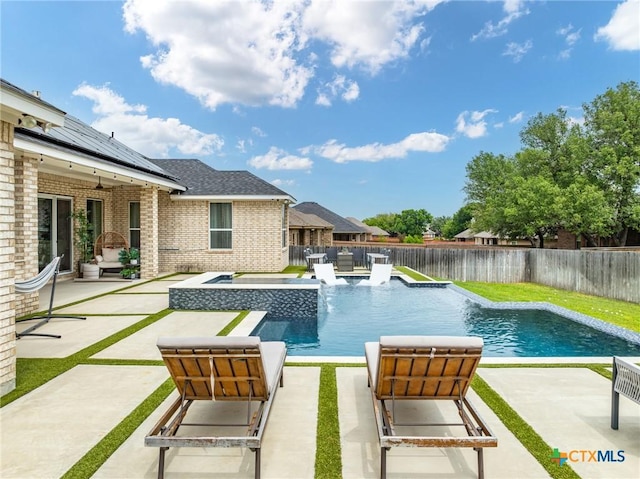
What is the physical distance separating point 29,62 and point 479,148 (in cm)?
4592

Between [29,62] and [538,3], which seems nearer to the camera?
[29,62]

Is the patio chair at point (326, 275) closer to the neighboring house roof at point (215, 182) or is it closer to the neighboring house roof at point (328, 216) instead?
the neighboring house roof at point (215, 182)

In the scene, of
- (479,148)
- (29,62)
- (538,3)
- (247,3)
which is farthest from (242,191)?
(479,148)

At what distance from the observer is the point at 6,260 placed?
405cm

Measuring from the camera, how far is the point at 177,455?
9.97 ft

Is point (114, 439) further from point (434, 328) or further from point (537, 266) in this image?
point (537, 266)

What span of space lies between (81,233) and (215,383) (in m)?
12.4

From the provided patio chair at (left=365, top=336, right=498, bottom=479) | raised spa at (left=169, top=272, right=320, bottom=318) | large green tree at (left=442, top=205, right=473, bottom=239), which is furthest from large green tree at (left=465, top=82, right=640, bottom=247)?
large green tree at (left=442, top=205, right=473, bottom=239)

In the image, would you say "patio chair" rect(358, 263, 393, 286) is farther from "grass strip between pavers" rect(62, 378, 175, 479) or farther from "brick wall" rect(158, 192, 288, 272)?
"grass strip between pavers" rect(62, 378, 175, 479)

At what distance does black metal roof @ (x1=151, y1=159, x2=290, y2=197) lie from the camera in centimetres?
1570

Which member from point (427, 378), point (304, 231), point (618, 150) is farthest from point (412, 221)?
point (427, 378)

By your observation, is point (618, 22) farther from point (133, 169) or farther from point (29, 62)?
point (29, 62)

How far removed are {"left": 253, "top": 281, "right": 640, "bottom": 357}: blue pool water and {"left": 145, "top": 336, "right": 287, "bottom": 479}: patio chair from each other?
3.20 m

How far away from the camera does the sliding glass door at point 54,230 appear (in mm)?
12125
